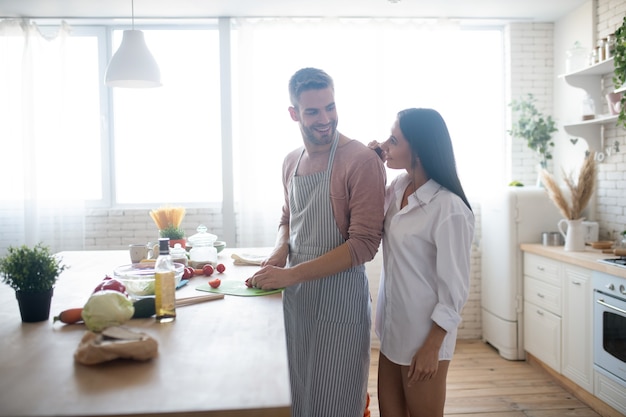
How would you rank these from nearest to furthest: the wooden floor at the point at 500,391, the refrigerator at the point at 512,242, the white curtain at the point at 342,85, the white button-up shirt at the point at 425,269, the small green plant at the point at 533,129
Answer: the white button-up shirt at the point at 425,269, the wooden floor at the point at 500,391, the refrigerator at the point at 512,242, the small green plant at the point at 533,129, the white curtain at the point at 342,85

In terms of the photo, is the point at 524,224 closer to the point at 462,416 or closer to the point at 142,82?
the point at 462,416

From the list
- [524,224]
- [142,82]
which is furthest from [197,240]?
[524,224]

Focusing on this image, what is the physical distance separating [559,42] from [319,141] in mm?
3742

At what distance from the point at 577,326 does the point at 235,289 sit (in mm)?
2677

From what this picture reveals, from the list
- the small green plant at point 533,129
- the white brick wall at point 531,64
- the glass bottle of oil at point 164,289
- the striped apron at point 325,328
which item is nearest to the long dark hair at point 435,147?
the striped apron at point 325,328

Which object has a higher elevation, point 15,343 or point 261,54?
point 261,54

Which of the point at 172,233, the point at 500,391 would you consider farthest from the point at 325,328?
the point at 500,391

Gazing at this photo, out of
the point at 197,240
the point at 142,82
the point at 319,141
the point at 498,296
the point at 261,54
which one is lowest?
the point at 498,296

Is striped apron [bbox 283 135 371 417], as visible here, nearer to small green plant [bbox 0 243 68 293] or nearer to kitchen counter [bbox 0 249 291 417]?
kitchen counter [bbox 0 249 291 417]

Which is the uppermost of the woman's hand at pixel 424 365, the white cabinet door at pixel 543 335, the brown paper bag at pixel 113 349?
the brown paper bag at pixel 113 349

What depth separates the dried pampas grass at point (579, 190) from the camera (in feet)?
12.6

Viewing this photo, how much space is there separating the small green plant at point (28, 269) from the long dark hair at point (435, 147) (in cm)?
127

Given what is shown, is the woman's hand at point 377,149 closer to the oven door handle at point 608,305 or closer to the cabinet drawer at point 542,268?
the oven door handle at point 608,305

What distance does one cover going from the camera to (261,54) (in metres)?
4.95
